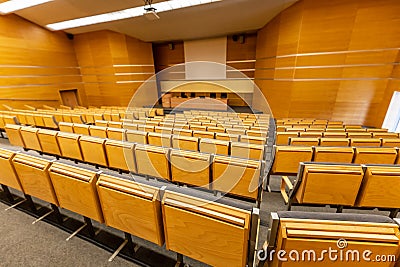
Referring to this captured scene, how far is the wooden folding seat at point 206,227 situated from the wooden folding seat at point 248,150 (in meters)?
1.07

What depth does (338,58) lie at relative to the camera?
16.7 feet

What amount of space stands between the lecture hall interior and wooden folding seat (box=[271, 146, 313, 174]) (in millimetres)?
17

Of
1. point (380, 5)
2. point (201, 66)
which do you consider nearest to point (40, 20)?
point (201, 66)

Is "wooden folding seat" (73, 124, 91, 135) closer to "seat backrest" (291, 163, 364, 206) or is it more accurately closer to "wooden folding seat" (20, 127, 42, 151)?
"wooden folding seat" (20, 127, 42, 151)

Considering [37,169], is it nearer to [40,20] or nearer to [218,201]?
[218,201]

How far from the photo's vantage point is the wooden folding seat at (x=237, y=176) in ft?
4.78

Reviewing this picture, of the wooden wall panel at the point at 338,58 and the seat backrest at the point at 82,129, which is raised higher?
the wooden wall panel at the point at 338,58

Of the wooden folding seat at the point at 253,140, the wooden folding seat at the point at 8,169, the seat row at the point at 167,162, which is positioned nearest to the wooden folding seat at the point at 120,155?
the seat row at the point at 167,162

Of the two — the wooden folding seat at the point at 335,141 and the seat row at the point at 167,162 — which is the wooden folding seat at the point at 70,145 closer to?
the seat row at the point at 167,162

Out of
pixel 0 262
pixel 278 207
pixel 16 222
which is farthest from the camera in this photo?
pixel 278 207

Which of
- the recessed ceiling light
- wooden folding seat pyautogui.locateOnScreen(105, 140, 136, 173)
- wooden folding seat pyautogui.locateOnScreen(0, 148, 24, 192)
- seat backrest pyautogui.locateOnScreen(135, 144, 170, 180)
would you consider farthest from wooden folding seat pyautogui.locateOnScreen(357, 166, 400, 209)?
the recessed ceiling light

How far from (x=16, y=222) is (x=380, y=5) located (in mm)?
8068

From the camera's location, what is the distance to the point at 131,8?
5.27 metres

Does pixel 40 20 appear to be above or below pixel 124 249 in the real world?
above
